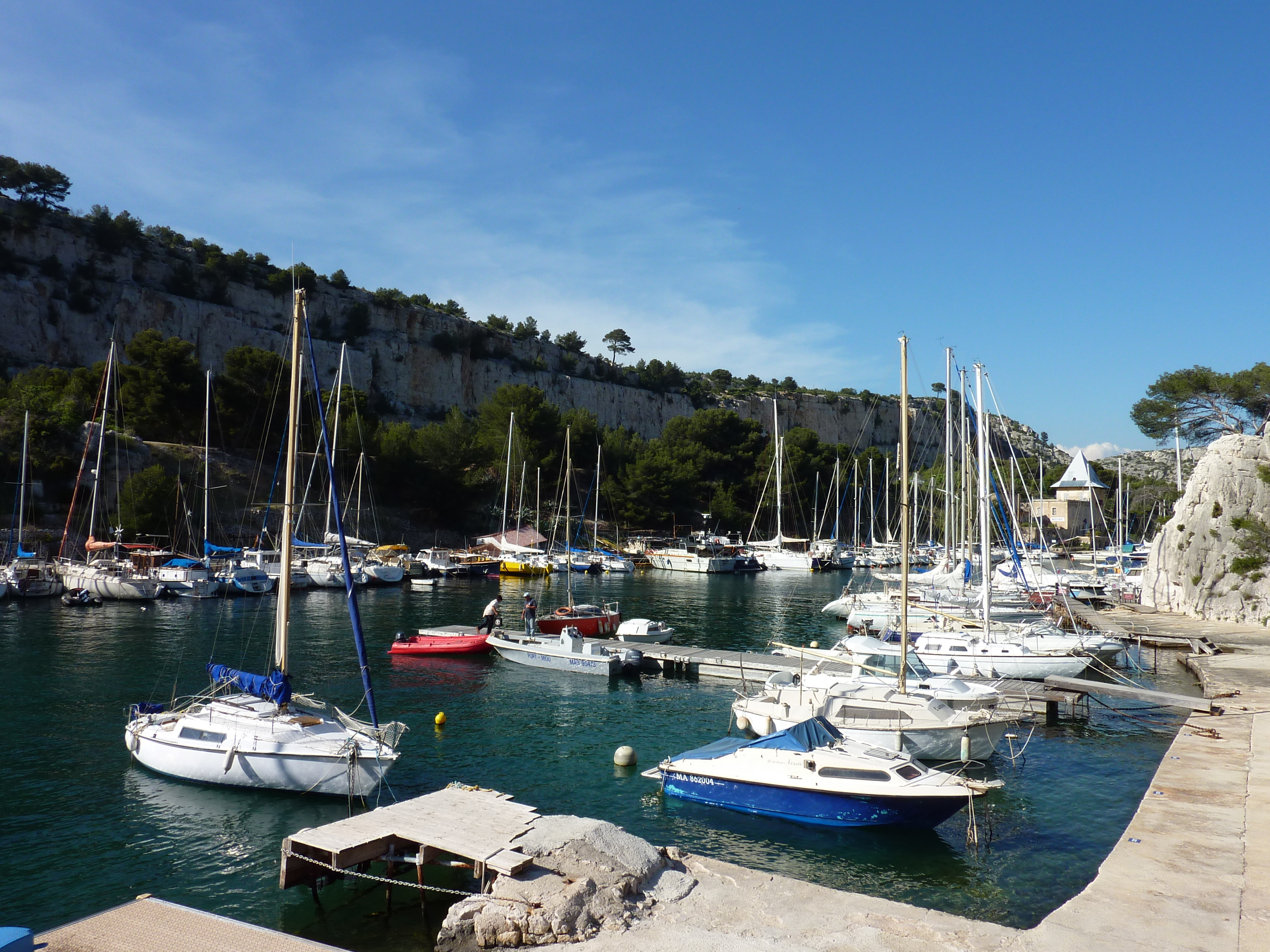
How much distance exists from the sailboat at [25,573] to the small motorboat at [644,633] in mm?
29259

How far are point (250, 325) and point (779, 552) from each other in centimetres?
6027

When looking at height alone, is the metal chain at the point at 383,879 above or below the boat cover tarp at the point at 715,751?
below

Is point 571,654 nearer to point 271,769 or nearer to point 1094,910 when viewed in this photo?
point 271,769

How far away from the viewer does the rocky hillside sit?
77812mm

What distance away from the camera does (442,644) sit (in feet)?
93.0

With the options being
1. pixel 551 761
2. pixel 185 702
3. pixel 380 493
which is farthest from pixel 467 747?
pixel 380 493

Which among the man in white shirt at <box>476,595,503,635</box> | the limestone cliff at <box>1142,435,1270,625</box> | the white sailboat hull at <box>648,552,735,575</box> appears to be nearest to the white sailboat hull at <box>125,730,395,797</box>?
the man in white shirt at <box>476,595,503,635</box>

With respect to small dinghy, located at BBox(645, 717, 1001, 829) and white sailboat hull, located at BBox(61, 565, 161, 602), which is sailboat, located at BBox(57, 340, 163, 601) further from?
small dinghy, located at BBox(645, 717, 1001, 829)

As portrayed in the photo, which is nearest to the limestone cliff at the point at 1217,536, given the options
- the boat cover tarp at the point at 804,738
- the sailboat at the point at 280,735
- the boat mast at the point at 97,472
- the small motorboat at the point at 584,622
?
the small motorboat at the point at 584,622

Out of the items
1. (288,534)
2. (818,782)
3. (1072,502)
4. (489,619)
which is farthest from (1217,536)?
(1072,502)

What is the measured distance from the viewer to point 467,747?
18.4 m

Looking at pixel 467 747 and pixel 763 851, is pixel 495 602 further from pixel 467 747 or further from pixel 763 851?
pixel 763 851

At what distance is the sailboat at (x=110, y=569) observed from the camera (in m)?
40.6

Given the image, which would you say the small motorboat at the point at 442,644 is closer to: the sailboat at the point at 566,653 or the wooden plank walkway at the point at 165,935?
the sailboat at the point at 566,653
